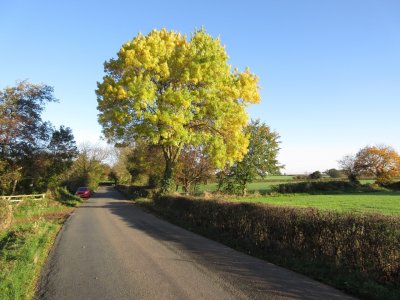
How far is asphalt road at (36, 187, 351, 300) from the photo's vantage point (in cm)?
715

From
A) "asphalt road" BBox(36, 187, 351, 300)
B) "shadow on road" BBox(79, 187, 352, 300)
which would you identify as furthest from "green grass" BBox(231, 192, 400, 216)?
"asphalt road" BBox(36, 187, 351, 300)

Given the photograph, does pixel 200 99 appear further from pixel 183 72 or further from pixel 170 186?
pixel 170 186

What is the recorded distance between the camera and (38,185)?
1565 inches

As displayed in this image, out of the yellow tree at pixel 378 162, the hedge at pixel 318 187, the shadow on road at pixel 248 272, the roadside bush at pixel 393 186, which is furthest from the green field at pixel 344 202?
the yellow tree at pixel 378 162

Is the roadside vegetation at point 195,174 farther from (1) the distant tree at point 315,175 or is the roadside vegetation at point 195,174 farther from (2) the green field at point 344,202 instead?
(1) the distant tree at point 315,175

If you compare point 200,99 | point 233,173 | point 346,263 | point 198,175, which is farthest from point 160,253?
point 233,173

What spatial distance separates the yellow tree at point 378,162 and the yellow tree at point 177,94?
55.1 meters

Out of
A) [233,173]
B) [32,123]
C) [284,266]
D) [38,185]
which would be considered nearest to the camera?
[284,266]

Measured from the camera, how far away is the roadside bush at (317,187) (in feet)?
180

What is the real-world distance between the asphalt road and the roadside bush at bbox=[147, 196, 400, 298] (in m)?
0.86

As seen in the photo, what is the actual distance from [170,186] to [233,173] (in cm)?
1760

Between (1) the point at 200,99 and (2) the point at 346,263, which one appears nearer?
(2) the point at 346,263

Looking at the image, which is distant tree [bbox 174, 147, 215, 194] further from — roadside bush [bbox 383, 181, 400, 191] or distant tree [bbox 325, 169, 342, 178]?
distant tree [bbox 325, 169, 342, 178]

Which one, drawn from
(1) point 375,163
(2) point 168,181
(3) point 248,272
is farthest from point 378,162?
(3) point 248,272
